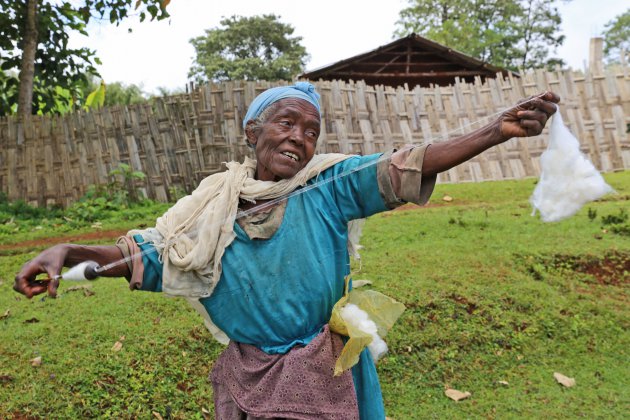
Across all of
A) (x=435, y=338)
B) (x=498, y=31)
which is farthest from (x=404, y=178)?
(x=498, y=31)

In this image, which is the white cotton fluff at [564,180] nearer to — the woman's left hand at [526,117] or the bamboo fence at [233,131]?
the woman's left hand at [526,117]

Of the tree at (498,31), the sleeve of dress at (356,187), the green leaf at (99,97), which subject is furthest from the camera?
the tree at (498,31)

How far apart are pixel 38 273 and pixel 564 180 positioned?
1.81m

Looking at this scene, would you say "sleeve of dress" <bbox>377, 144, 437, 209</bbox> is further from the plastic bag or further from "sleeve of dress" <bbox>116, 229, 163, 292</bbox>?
"sleeve of dress" <bbox>116, 229, 163, 292</bbox>

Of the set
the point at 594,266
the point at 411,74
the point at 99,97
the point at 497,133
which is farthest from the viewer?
the point at 411,74

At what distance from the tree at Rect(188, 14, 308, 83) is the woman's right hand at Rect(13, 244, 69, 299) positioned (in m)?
29.8

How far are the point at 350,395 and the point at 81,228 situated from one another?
278 inches

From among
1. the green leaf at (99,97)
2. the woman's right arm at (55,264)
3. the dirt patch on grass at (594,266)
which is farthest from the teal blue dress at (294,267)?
the green leaf at (99,97)

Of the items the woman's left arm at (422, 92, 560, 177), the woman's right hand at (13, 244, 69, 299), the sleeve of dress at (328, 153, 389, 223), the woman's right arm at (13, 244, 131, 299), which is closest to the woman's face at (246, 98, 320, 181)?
the sleeve of dress at (328, 153, 389, 223)

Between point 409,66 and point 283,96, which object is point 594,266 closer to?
point 283,96

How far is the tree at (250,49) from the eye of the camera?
3120 centimetres

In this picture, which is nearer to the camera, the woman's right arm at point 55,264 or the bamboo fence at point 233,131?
the woman's right arm at point 55,264

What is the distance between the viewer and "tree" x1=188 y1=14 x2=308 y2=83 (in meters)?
31.2

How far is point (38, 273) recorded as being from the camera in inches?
72.6
